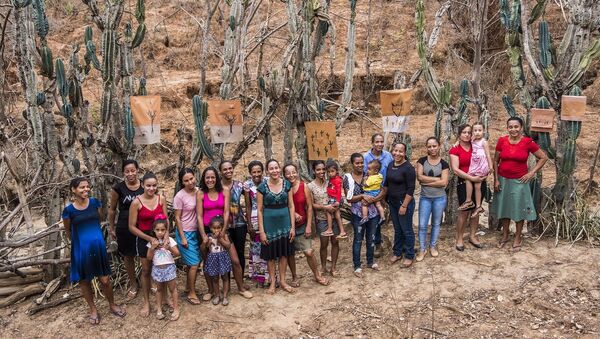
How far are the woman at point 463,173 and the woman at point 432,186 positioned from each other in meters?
0.22

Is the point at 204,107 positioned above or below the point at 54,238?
above

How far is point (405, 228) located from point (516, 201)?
1275 millimetres

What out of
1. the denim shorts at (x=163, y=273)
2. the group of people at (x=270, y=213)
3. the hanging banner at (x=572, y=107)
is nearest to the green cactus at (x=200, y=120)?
the group of people at (x=270, y=213)

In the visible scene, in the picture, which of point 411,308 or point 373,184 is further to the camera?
point 373,184

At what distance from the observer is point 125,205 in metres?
4.76

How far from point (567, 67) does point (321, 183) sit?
3074 millimetres

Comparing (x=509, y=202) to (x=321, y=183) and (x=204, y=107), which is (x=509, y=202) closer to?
(x=321, y=183)

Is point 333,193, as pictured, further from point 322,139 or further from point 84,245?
point 84,245

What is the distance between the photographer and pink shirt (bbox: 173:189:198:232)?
4777mm

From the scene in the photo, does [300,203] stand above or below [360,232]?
above

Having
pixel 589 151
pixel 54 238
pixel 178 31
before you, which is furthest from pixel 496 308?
pixel 178 31

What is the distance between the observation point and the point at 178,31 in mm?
13945

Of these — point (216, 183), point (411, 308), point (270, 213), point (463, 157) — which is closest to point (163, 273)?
Result: point (216, 183)

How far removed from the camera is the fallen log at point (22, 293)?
5238 millimetres
